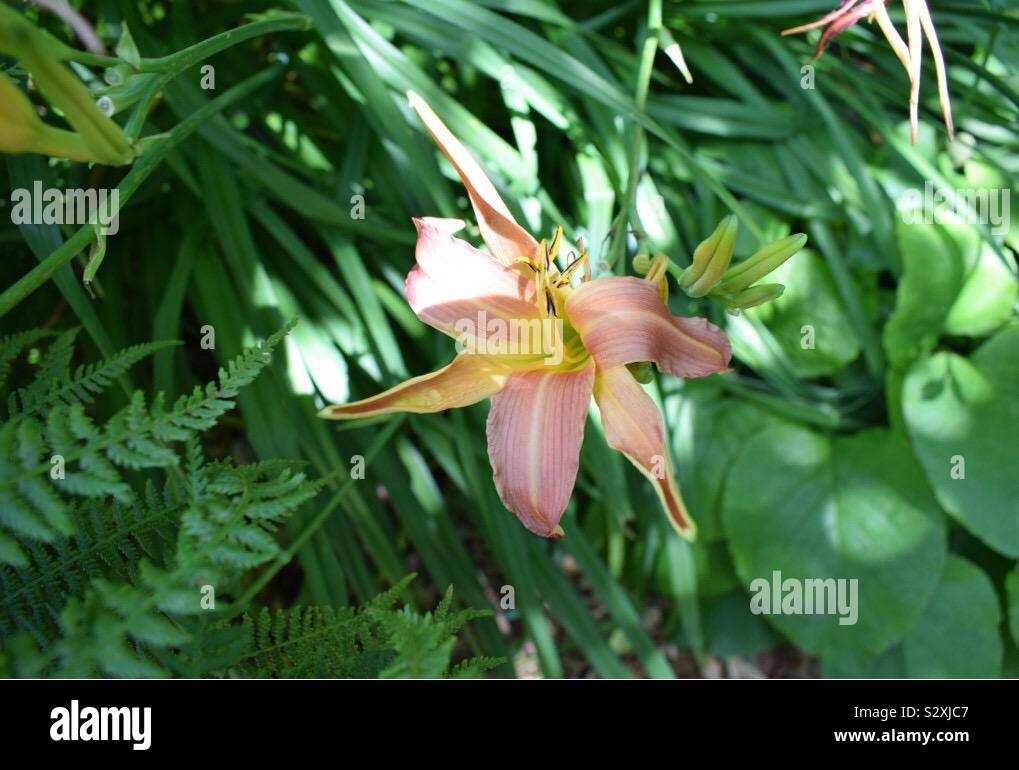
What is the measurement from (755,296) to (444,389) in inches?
9.7

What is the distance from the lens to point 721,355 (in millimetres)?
531

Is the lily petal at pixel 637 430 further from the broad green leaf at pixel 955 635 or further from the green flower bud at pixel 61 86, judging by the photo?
the broad green leaf at pixel 955 635

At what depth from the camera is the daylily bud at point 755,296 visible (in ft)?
1.99

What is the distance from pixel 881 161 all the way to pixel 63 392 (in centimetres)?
99

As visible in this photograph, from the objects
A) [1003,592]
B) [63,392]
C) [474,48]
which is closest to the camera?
[63,392]

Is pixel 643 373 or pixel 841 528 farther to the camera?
pixel 841 528

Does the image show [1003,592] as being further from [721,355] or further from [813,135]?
[721,355]

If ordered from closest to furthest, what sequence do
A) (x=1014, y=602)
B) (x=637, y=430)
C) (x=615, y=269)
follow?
(x=637, y=430)
(x=615, y=269)
(x=1014, y=602)

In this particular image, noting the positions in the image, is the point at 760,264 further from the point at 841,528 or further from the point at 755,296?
the point at 841,528

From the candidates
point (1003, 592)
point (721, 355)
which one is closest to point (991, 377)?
point (1003, 592)

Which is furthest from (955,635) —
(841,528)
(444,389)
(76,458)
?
(76,458)

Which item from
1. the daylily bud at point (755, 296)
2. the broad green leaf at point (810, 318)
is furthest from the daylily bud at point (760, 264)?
the broad green leaf at point (810, 318)

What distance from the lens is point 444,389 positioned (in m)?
0.56

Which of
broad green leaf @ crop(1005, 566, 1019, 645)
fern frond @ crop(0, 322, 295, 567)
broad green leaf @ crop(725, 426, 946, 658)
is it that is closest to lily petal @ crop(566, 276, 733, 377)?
fern frond @ crop(0, 322, 295, 567)
